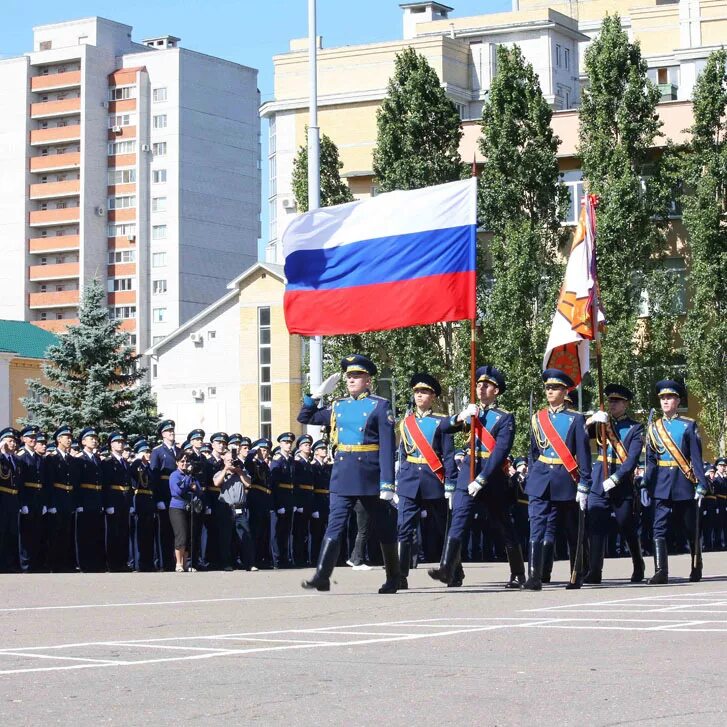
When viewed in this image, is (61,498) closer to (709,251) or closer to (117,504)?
(117,504)

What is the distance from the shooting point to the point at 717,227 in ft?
144

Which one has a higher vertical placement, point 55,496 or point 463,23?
point 463,23

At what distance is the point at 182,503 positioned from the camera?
20.3 m

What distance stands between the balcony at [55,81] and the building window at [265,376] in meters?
38.5

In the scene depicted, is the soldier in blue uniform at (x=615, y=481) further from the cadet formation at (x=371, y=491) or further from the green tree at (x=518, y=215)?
the green tree at (x=518, y=215)

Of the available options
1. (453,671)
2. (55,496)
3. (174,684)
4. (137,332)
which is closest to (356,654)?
(453,671)

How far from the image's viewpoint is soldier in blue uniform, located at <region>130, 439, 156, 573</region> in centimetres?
2084

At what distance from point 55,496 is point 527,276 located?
83.1 ft

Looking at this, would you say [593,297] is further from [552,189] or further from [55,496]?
[552,189]

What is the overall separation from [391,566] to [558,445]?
1.88m

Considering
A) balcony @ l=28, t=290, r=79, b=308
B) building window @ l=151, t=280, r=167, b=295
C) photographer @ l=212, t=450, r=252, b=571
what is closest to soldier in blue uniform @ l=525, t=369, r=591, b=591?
photographer @ l=212, t=450, r=252, b=571

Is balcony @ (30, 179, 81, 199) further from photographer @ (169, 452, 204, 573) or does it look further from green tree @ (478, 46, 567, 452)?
photographer @ (169, 452, 204, 573)

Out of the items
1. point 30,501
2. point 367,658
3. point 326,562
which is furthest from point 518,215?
point 367,658

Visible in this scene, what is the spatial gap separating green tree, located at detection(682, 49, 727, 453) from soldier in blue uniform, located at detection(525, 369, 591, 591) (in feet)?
96.4
